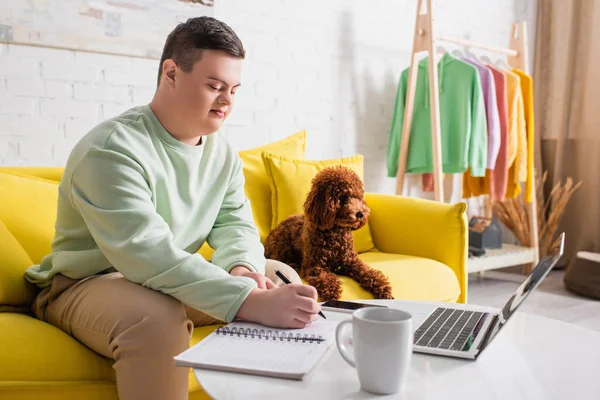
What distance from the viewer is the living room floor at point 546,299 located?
2900mm

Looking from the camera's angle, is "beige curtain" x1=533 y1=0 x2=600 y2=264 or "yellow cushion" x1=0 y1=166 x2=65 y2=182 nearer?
"yellow cushion" x1=0 y1=166 x2=65 y2=182

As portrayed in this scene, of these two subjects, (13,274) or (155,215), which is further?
(13,274)

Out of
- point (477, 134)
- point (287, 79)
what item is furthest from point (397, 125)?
point (287, 79)

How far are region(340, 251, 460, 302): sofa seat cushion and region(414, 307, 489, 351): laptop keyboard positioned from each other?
0.67 m

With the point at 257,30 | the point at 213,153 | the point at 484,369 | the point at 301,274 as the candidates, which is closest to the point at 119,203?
the point at 213,153

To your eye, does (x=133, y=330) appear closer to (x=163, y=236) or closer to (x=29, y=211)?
(x=163, y=236)

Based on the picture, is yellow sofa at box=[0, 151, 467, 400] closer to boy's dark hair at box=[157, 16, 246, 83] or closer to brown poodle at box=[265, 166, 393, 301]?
brown poodle at box=[265, 166, 393, 301]

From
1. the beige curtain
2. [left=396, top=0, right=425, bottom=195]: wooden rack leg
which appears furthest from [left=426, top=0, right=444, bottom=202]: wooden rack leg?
the beige curtain

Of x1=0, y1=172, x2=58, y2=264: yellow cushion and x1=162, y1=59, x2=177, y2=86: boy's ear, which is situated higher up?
x1=162, y1=59, x2=177, y2=86: boy's ear

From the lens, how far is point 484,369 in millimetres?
906

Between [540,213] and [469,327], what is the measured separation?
316 centimetres

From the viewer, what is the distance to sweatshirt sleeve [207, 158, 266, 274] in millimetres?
1317

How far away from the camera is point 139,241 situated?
109 centimetres

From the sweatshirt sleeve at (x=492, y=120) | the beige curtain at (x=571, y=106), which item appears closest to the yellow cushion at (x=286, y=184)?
the sweatshirt sleeve at (x=492, y=120)
